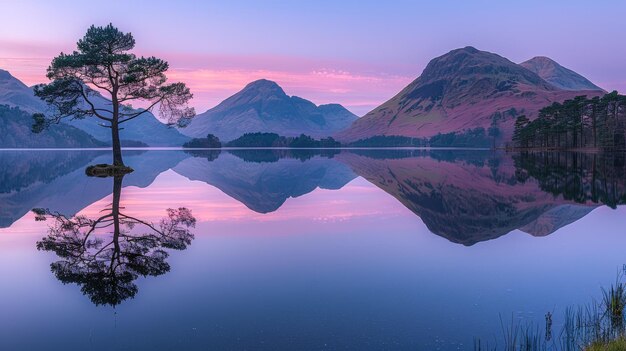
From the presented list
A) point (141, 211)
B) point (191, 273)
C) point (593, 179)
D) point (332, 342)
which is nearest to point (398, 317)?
point (332, 342)

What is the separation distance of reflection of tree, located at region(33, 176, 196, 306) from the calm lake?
78mm

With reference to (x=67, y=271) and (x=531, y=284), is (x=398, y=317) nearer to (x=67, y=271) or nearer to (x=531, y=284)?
(x=531, y=284)

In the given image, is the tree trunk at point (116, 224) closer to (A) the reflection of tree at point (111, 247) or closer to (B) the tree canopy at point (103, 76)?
(A) the reflection of tree at point (111, 247)

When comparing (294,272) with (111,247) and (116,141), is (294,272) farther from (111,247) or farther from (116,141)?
(116,141)

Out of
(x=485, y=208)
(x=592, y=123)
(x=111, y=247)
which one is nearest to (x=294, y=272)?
(x=111, y=247)

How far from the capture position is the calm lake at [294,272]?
10.5m

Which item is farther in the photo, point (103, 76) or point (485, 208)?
point (103, 76)

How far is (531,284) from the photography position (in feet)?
46.6

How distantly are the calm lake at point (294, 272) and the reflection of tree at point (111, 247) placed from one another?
0.26ft

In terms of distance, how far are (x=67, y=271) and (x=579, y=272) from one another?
15.9 metres

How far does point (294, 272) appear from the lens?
15.4 m

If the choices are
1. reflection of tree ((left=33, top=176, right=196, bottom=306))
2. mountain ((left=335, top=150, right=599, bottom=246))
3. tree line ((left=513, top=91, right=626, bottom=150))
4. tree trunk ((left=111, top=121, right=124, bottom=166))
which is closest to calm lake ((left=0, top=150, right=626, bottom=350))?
reflection of tree ((left=33, top=176, right=196, bottom=306))

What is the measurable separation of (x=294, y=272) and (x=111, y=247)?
24.1ft

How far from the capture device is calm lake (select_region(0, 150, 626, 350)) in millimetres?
10477
